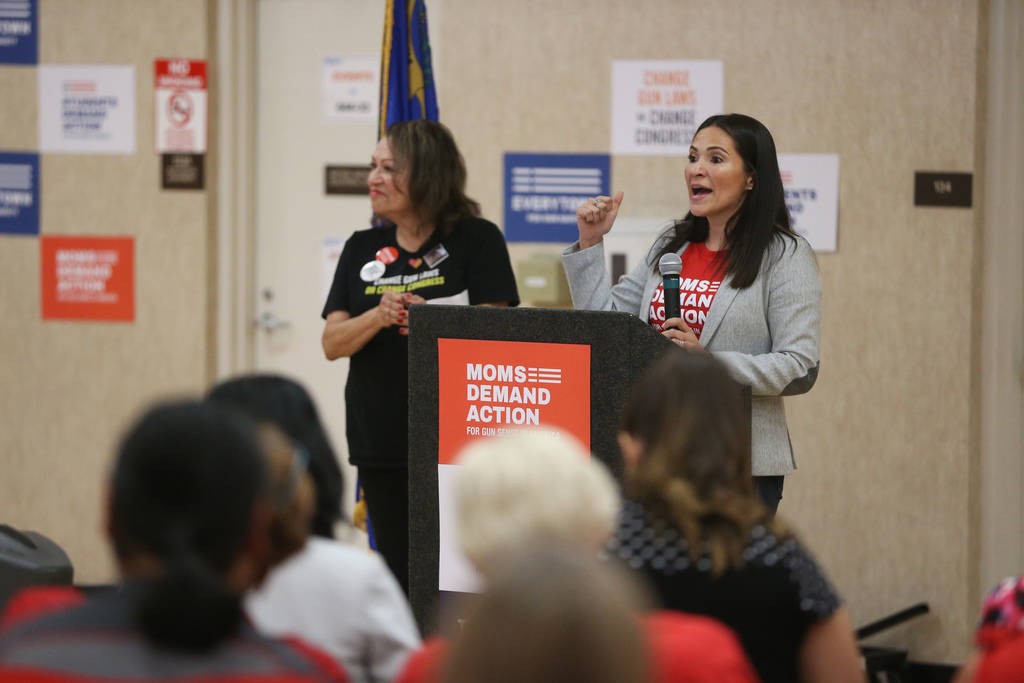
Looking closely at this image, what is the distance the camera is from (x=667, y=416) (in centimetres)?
157

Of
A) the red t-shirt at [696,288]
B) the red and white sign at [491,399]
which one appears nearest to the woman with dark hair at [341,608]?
the red and white sign at [491,399]

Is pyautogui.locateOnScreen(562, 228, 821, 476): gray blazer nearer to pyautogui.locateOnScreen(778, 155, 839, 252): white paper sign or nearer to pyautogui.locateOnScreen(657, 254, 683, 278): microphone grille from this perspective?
pyautogui.locateOnScreen(657, 254, 683, 278): microphone grille

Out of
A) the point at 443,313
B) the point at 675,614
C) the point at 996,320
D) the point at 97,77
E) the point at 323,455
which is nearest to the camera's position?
the point at 675,614

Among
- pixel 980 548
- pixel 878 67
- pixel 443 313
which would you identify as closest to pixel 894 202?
pixel 878 67

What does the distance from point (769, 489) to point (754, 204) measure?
2.13 feet

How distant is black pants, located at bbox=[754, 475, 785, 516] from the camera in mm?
2432

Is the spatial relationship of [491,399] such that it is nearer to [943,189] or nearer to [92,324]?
[943,189]

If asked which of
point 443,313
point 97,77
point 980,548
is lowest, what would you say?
point 980,548

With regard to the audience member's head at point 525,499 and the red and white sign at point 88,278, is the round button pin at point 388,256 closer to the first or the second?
the audience member's head at point 525,499

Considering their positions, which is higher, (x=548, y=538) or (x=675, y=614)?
(x=548, y=538)

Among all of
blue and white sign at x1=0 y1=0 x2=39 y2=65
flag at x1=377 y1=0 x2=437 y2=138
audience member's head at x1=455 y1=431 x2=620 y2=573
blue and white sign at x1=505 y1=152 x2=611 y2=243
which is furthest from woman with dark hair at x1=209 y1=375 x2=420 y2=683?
blue and white sign at x1=0 y1=0 x2=39 y2=65

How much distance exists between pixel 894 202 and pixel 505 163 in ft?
5.04

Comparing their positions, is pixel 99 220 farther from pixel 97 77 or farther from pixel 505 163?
pixel 505 163

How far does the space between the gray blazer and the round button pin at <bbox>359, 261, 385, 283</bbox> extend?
950 millimetres
